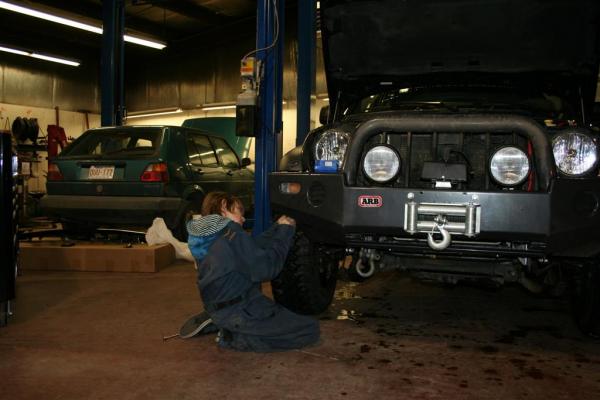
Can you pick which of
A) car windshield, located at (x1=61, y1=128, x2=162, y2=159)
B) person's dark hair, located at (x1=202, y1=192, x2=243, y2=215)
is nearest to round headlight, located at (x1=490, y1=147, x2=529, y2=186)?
person's dark hair, located at (x1=202, y1=192, x2=243, y2=215)

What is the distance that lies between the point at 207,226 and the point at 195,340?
70cm

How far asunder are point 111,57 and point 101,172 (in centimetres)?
342

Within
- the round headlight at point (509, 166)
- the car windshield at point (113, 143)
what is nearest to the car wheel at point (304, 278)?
the round headlight at point (509, 166)

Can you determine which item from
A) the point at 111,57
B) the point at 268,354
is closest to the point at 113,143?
the point at 111,57

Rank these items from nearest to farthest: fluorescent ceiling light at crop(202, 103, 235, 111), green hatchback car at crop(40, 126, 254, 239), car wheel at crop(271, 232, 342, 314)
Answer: car wheel at crop(271, 232, 342, 314) < green hatchback car at crop(40, 126, 254, 239) < fluorescent ceiling light at crop(202, 103, 235, 111)

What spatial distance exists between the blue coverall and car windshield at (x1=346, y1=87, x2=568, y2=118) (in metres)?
1.53

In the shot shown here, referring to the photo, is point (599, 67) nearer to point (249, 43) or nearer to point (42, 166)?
point (249, 43)

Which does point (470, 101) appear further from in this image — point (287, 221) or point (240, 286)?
point (240, 286)

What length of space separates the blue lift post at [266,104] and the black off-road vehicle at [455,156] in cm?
73

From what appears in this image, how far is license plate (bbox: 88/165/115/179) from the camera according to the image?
592cm

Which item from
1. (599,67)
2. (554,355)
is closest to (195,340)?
(554,355)

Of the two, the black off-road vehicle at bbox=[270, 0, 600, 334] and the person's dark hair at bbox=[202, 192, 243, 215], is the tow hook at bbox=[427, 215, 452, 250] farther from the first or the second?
the person's dark hair at bbox=[202, 192, 243, 215]

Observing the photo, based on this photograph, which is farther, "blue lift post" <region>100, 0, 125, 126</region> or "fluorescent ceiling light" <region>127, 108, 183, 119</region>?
"fluorescent ceiling light" <region>127, 108, 183, 119</region>

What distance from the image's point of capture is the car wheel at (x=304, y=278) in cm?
328
